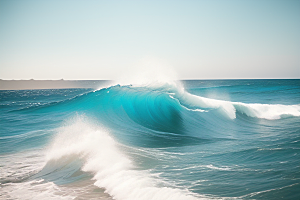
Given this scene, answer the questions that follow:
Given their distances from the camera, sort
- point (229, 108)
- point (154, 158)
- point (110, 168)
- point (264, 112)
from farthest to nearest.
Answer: point (264, 112) < point (229, 108) < point (154, 158) < point (110, 168)

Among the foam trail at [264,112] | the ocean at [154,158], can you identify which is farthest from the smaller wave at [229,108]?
the ocean at [154,158]

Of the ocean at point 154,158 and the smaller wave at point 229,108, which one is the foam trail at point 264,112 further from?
the ocean at point 154,158

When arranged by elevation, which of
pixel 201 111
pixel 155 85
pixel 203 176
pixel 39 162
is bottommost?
pixel 39 162

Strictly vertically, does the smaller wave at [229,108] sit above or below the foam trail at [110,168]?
above

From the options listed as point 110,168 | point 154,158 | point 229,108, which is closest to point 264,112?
point 229,108

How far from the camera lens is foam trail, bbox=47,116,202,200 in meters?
4.44

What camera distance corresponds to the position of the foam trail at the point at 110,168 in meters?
4.44

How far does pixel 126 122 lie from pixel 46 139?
166 inches

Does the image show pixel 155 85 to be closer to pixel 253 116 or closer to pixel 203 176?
pixel 253 116

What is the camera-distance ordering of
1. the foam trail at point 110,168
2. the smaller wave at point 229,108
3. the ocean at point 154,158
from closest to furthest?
1. the foam trail at point 110,168
2. the ocean at point 154,158
3. the smaller wave at point 229,108

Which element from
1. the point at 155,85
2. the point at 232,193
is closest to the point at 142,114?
the point at 155,85

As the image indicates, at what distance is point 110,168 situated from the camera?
5836 mm

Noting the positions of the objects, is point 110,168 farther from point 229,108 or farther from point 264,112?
point 264,112

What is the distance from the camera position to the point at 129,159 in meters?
6.59
